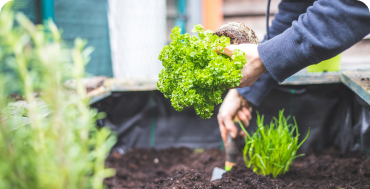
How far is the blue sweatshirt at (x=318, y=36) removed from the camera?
939 millimetres

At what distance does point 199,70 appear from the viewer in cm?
103

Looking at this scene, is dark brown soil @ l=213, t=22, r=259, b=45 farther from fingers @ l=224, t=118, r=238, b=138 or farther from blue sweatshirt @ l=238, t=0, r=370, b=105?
fingers @ l=224, t=118, r=238, b=138

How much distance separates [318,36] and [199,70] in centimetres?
48

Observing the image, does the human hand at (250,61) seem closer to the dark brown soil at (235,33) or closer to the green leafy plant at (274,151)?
the dark brown soil at (235,33)

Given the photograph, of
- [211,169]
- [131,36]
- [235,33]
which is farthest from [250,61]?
[131,36]

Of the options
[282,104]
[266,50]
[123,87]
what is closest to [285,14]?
[266,50]

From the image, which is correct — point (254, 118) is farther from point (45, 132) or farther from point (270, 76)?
point (45, 132)

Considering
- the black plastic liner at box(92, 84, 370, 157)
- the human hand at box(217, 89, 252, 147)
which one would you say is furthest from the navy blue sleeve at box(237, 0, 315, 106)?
the black plastic liner at box(92, 84, 370, 157)

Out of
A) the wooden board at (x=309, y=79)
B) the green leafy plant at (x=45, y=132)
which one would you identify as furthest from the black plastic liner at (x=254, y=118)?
the green leafy plant at (x=45, y=132)

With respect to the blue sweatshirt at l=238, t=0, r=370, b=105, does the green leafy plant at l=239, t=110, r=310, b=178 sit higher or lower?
lower

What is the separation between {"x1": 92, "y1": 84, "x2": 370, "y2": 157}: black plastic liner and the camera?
2080 millimetres

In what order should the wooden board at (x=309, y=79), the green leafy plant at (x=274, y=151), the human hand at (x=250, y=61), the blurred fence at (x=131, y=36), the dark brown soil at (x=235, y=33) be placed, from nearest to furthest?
the human hand at (x=250, y=61)
the dark brown soil at (x=235, y=33)
the green leafy plant at (x=274, y=151)
the wooden board at (x=309, y=79)
the blurred fence at (x=131, y=36)

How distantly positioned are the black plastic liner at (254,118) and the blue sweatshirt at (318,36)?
113cm

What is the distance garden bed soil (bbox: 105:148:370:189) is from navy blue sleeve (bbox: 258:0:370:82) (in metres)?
0.66
